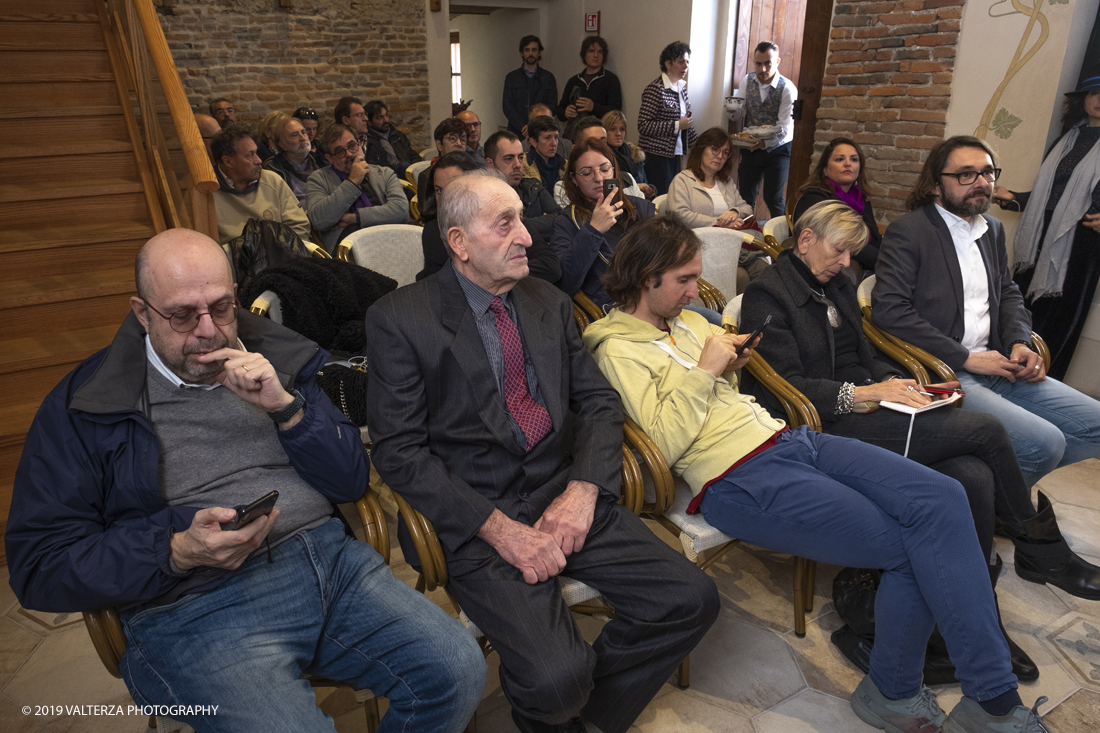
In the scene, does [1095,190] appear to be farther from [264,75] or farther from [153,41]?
[264,75]

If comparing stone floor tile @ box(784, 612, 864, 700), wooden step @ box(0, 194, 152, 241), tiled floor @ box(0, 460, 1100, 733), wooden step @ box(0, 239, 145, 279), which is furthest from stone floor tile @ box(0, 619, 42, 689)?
stone floor tile @ box(784, 612, 864, 700)

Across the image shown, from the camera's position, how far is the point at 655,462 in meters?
1.91

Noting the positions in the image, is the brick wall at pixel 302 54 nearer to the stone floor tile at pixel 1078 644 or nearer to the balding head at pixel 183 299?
the balding head at pixel 183 299

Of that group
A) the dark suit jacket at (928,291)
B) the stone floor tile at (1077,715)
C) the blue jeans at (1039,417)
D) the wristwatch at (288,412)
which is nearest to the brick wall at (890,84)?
the dark suit jacket at (928,291)

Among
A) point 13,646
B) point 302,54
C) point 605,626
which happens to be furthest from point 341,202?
point 302,54

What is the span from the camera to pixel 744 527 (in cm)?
191

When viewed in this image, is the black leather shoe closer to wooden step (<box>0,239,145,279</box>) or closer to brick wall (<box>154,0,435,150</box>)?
wooden step (<box>0,239,145,279</box>)

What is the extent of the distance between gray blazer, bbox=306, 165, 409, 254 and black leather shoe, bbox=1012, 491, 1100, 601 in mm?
3353

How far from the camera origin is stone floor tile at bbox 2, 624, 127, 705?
77.1 inches

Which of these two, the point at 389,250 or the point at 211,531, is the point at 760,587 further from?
the point at 389,250

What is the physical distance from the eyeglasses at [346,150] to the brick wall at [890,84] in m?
3.17

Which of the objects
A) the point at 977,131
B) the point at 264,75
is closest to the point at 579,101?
the point at 264,75

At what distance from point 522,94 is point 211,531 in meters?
7.35

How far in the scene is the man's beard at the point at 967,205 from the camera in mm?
2746
